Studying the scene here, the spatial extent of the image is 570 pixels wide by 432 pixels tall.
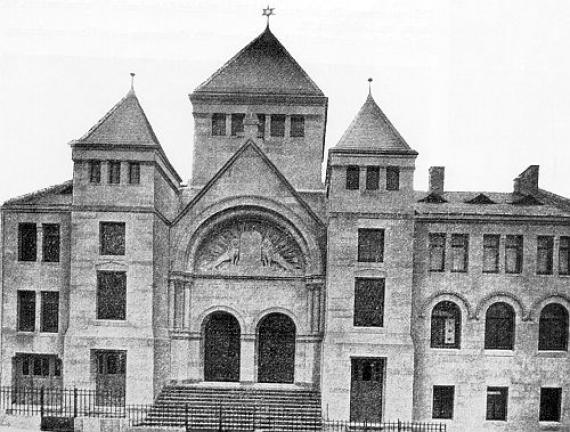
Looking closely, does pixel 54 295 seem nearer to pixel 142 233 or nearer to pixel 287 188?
pixel 142 233

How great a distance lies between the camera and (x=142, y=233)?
25.5m

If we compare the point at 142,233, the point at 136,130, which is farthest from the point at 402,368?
the point at 136,130

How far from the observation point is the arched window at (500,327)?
26.2 meters

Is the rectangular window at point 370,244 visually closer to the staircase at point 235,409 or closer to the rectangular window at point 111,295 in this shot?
the staircase at point 235,409

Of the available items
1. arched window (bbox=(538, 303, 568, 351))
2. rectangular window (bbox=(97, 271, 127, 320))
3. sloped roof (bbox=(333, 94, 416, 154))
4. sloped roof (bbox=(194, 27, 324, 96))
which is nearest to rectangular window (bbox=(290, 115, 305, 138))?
sloped roof (bbox=(194, 27, 324, 96))

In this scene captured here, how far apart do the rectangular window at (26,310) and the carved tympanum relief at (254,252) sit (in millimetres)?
7403

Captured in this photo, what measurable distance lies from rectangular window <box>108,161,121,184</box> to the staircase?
914cm

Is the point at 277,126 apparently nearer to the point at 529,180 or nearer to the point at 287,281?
the point at 287,281

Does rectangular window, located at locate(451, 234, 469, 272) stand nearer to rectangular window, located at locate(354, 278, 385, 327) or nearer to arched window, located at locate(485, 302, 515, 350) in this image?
arched window, located at locate(485, 302, 515, 350)

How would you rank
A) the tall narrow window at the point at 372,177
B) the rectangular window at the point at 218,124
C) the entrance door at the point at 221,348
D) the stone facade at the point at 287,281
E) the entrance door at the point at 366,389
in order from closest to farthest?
the entrance door at the point at 366,389, the stone facade at the point at 287,281, the tall narrow window at the point at 372,177, the entrance door at the point at 221,348, the rectangular window at the point at 218,124

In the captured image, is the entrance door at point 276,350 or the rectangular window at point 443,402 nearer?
the rectangular window at point 443,402

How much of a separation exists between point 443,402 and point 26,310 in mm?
18533

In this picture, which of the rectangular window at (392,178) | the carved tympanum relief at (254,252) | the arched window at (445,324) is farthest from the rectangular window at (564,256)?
the carved tympanum relief at (254,252)

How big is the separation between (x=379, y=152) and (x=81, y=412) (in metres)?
16.0
